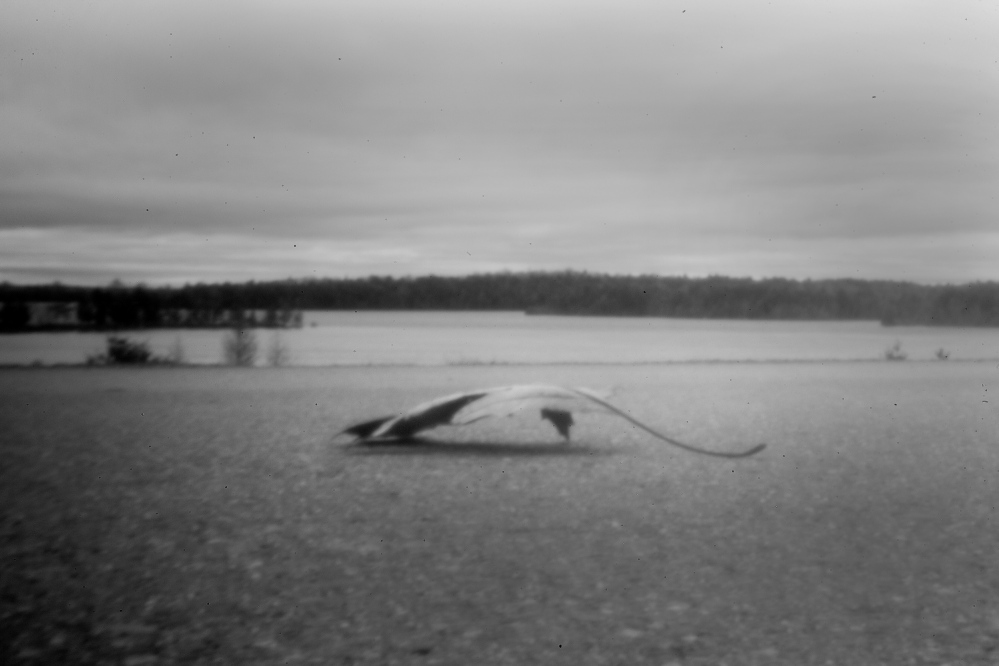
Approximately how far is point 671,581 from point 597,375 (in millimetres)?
8719

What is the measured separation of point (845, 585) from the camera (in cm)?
299

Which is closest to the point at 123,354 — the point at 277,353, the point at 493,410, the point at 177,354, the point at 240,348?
the point at 177,354

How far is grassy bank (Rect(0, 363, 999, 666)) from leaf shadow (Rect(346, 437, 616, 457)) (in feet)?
0.13

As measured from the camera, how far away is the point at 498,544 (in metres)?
3.46

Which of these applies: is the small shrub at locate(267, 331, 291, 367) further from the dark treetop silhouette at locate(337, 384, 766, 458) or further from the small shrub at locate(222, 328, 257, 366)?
the dark treetop silhouette at locate(337, 384, 766, 458)

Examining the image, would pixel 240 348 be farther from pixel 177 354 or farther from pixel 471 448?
pixel 471 448

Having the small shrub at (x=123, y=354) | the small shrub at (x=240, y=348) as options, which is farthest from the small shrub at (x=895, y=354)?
the small shrub at (x=123, y=354)

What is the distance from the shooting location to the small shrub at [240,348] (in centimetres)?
1443

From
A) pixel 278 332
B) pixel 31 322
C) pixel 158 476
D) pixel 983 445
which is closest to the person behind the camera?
pixel 158 476

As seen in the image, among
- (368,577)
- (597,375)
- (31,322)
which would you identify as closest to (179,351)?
(31,322)

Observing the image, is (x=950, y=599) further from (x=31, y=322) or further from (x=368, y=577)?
(x=31, y=322)

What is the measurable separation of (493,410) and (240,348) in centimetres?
1015

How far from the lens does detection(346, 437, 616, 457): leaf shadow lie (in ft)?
18.2

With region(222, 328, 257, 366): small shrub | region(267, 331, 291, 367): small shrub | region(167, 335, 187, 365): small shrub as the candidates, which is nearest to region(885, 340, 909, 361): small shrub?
region(267, 331, 291, 367): small shrub
